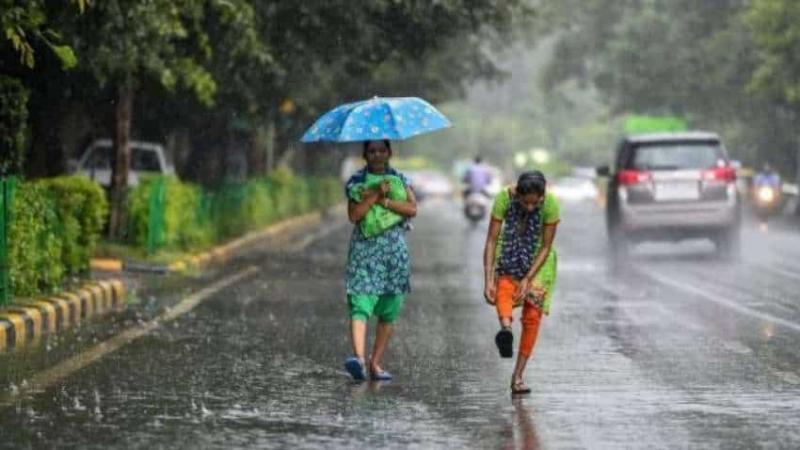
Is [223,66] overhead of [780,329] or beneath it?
overhead

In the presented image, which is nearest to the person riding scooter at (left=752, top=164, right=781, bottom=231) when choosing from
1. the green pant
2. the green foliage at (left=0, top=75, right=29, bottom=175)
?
the green foliage at (left=0, top=75, right=29, bottom=175)

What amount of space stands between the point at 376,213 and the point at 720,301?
763cm

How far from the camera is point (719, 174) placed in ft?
84.2

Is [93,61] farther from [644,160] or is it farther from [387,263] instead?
[387,263]

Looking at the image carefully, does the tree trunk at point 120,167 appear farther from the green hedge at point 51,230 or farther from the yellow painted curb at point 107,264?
the green hedge at point 51,230

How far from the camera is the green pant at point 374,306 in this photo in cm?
1159

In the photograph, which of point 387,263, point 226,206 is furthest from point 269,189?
point 387,263

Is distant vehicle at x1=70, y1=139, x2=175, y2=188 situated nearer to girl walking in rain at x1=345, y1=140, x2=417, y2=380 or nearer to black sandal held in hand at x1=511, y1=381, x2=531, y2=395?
girl walking in rain at x1=345, y1=140, x2=417, y2=380

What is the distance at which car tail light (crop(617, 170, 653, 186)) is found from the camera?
2592cm

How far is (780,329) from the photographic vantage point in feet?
49.7

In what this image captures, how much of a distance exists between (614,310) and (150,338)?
4.99m

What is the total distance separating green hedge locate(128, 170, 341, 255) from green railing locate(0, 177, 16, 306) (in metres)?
9.47

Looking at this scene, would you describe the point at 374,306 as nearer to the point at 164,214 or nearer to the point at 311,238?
the point at 164,214

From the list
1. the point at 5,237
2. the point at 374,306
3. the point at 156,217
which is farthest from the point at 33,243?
the point at 156,217
